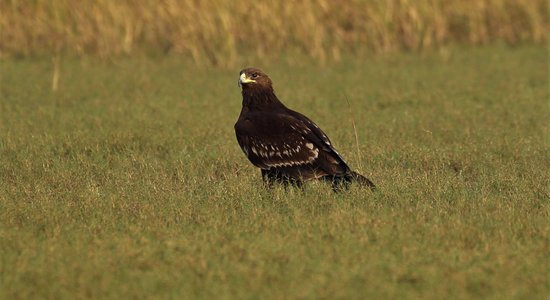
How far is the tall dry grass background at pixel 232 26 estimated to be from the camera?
55.2 feet

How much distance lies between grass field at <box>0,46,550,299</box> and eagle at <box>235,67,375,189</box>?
16cm

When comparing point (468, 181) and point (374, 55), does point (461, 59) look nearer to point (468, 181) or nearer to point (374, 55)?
point (374, 55)

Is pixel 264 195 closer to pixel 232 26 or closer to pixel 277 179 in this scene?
pixel 277 179

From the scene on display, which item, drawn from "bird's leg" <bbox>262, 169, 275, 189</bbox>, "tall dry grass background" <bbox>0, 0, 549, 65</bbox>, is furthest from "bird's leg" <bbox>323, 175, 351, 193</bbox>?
"tall dry grass background" <bbox>0, 0, 549, 65</bbox>

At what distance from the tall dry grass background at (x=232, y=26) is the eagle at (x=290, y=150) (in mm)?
8142

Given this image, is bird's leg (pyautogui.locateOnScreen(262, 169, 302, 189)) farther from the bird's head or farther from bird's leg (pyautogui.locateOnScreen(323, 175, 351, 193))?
the bird's head

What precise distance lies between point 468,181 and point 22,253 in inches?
169

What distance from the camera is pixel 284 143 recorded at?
861 centimetres

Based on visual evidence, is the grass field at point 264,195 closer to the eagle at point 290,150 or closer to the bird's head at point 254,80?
the eagle at point 290,150

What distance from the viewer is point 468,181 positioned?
30.5 feet

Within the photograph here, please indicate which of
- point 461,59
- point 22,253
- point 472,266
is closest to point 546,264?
point 472,266

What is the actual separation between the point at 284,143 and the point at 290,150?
8 centimetres

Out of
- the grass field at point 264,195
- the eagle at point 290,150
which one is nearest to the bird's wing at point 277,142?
the eagle at point 290,150

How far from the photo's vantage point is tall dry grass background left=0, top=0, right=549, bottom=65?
16.8 metres
